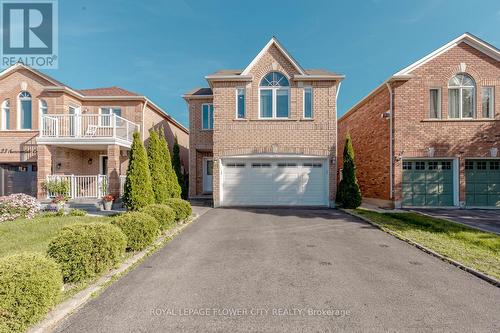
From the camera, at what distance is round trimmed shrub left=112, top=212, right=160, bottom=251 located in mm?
5680

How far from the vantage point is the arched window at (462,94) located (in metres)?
12.3

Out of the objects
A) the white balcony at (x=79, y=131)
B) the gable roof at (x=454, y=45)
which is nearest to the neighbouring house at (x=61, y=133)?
the white balcony at (x=79, y=131)

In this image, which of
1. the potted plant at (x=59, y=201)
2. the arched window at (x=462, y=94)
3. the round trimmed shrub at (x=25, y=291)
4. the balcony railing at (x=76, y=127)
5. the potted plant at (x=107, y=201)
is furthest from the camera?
the balcony railing at (x=76, y=127)

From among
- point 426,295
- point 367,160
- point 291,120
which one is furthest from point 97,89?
point 426,295

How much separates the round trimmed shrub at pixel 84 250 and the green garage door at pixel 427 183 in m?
13.4

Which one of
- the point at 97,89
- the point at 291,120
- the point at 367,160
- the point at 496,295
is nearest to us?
the point at 496,295

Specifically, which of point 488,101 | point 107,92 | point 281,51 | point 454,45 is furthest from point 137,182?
point 488,101

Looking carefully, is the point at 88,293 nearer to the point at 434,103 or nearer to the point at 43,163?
the point at 43,163

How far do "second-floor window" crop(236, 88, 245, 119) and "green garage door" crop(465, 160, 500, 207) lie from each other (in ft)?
→ 39.6

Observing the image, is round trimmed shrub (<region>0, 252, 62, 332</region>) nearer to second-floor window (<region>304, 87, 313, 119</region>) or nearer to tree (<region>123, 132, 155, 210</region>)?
tree (<region>123, 132, 155, 210</region>)

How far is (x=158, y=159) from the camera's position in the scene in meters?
11.7

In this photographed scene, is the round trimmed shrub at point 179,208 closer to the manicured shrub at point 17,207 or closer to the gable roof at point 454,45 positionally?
the manicured shrub at point 17,207

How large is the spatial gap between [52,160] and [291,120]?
13497 mm

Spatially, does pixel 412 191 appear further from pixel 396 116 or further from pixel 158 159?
pixel 158 159
